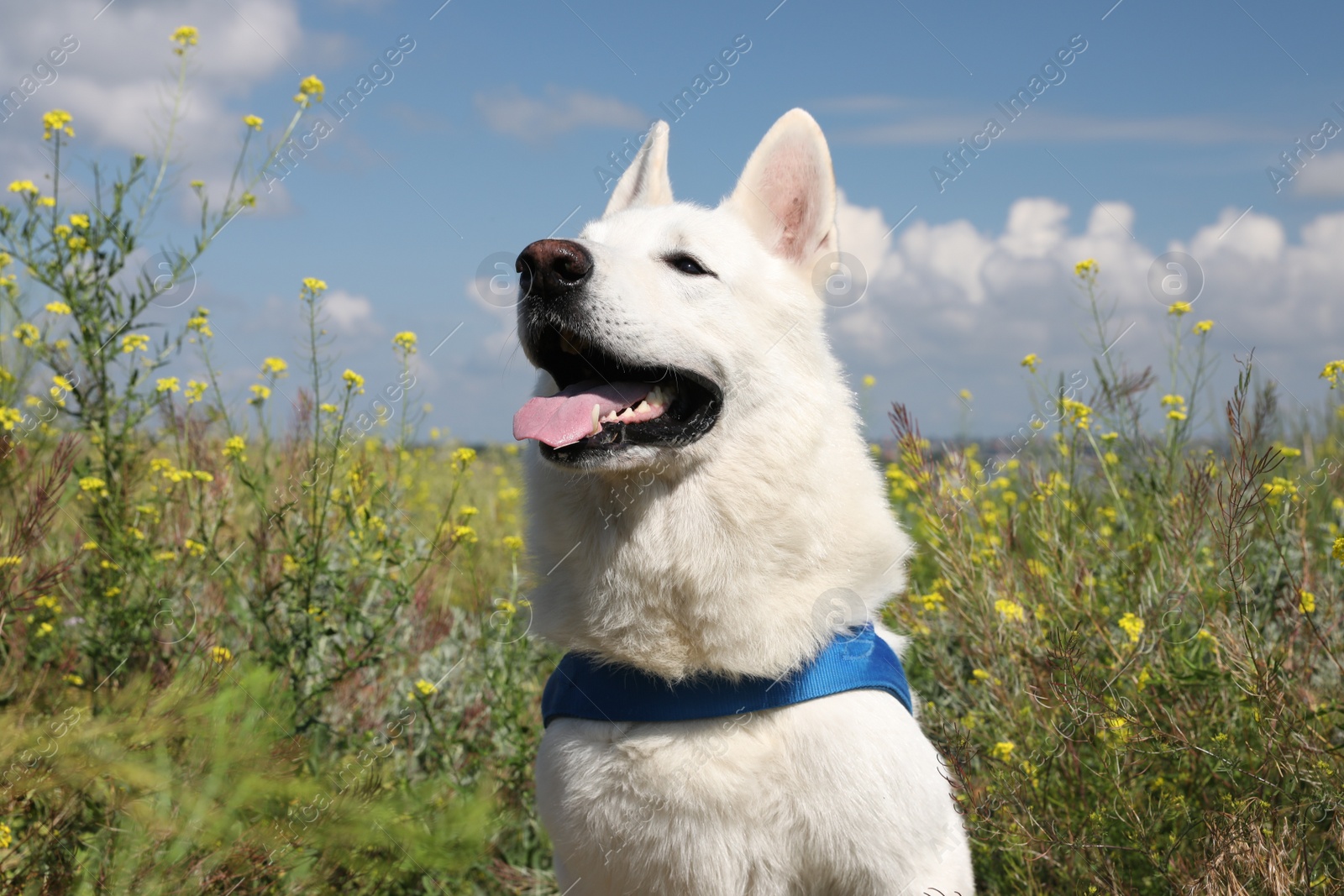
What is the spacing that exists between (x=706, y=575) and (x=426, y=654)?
2.32 metres

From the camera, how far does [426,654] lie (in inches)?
167

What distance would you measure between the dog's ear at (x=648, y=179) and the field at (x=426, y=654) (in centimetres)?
115

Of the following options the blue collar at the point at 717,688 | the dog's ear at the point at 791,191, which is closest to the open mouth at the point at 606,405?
the blue collar at the point at 717,688

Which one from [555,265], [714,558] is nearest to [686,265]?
[555,265]

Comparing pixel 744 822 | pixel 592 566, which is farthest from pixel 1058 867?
pixel 592 566

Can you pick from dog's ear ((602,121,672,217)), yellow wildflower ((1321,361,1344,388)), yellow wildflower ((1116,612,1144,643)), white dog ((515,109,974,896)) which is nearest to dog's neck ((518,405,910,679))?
white dog ((515,109,974,896))

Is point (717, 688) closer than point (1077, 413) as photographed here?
Yes

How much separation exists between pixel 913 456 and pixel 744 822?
54.2 inches

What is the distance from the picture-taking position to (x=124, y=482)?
148 inches

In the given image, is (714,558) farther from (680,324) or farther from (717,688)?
(680,324)

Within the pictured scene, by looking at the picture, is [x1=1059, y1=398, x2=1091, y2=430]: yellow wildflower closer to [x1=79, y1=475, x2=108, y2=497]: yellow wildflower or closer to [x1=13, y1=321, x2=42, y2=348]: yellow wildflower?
[x1=79, y1=475, x2=108, y2=497]: yellow wildflower

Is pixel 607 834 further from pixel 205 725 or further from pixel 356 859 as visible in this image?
pixel 205 725

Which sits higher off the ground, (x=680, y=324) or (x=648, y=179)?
(x=648, y=179)

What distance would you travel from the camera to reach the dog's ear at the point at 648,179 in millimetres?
3184
